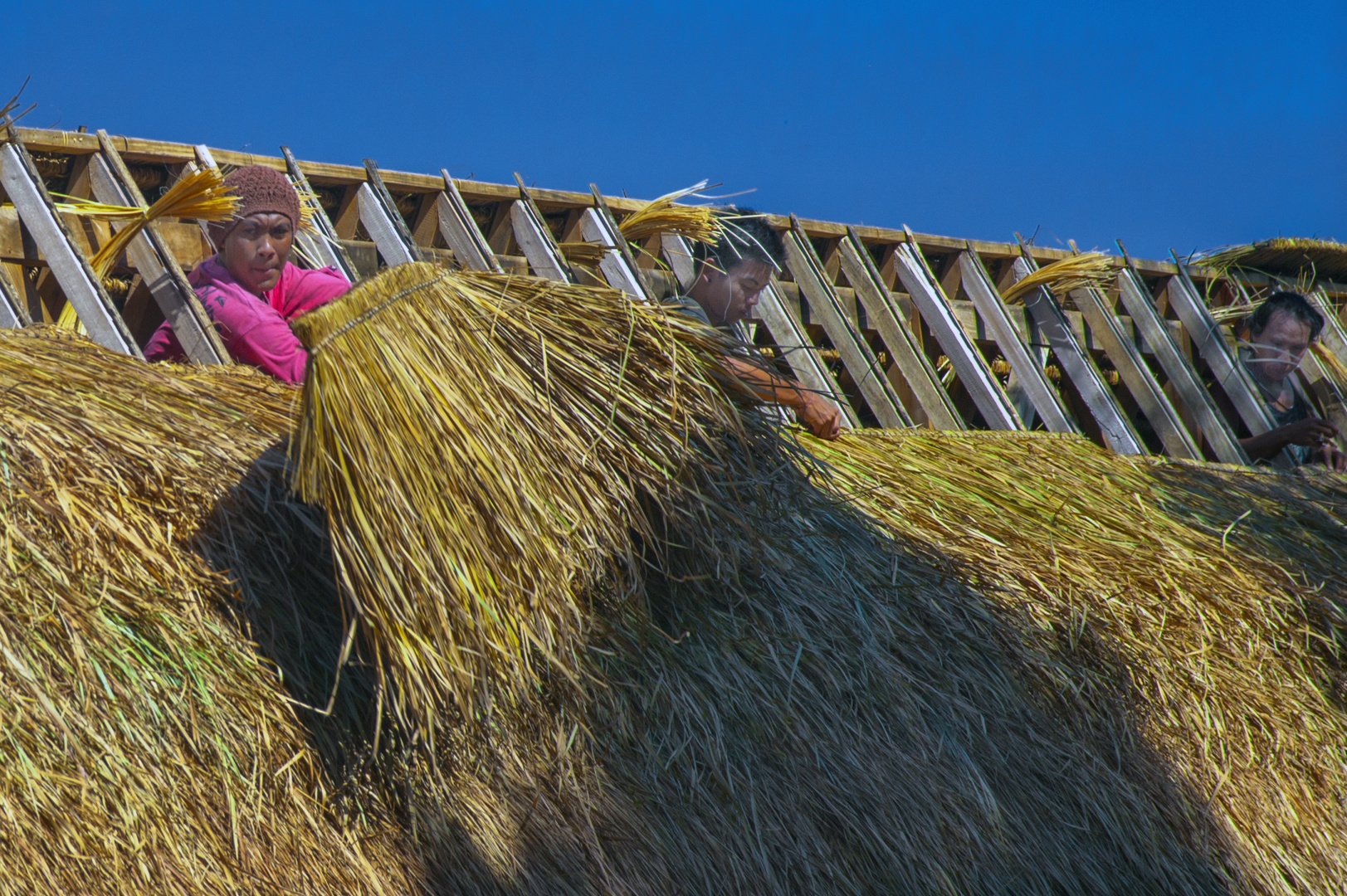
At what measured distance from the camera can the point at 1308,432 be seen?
17.9 ft

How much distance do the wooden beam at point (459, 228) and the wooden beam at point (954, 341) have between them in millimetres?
2040

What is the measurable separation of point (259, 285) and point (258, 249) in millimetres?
104

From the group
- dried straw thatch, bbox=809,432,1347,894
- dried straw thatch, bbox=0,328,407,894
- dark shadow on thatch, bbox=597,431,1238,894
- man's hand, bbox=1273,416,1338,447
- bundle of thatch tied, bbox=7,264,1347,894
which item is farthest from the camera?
man's hand, bbox=1273,416,1338,447

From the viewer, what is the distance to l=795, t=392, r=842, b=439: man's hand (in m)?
3.36

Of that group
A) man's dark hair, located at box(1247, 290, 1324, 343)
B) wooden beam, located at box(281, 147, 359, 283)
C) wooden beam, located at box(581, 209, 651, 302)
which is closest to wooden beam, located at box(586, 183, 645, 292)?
wooden beam, located at box(581, 209, 651, 302)

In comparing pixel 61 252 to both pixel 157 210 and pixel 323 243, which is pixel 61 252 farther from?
pixel 323 243

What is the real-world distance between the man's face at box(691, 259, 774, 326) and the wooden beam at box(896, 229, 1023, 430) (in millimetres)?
1508

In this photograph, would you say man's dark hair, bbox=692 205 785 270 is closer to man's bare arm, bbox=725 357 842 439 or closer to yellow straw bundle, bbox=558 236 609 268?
yellow straw bundle, bbox=558 236 609 268

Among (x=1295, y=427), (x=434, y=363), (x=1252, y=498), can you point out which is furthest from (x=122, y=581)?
(x=1295, y=427)

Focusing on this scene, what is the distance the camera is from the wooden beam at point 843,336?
457cm

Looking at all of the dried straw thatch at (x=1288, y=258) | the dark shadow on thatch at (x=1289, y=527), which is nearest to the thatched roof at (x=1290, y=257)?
the dried straw thatch at (x=1288, y=258)

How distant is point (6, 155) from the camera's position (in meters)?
3.23

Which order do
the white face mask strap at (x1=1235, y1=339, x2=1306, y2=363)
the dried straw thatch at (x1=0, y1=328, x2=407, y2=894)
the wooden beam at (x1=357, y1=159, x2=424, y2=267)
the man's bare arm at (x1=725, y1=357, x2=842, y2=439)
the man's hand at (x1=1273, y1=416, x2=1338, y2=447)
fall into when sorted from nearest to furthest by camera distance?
1. the dried straw thatch at (x1=0, y1=328, x2=407, y2=894)
2. the man's bare arm at (x1=725, y1=357, x2=842, y2=439)
3. the wooden beam at (x1=357, y1=159, x2=424, y2=267)
4. the man's hand at (x1=1273, y1=416, x2=1338, y2=447)
5. the white face mask strap at (x1=1235, y1=339, x2=1306, y2=363)

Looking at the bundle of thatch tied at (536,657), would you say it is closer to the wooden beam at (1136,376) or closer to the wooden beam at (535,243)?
the wooden beam at (535,243)
